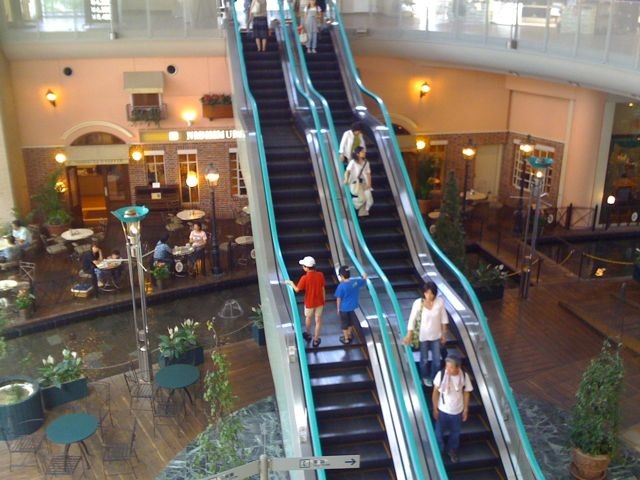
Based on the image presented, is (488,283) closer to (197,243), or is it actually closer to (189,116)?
(197,243)

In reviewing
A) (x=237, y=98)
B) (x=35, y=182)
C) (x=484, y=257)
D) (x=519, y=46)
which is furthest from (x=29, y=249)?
(x=519, y=46)

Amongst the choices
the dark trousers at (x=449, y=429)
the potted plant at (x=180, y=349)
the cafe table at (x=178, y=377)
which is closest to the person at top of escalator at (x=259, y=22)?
the potted plant at (x=180, y=349)

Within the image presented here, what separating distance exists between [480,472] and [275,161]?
6.62m

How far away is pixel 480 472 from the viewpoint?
830cm

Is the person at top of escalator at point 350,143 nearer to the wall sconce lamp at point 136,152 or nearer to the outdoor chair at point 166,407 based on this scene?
the outdoor chair at point 166,407

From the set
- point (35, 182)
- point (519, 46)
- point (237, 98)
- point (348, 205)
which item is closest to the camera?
point (348, 205)

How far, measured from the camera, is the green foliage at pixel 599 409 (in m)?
8.69

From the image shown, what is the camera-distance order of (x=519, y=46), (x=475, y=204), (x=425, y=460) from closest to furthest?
(x=425, y=460) → (x=519, y=46) → (x=475, y=204)

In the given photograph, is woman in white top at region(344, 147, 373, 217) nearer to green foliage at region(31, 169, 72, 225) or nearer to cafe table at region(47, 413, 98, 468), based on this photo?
cafe table at region(47, 413, 98, 468)

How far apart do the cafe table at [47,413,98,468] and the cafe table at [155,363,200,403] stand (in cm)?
122

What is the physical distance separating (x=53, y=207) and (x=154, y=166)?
313 cm

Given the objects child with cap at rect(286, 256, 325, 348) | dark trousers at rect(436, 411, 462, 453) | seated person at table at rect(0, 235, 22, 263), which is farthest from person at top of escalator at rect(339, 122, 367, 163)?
seated person at table at rect(0, 235, 22, 263)

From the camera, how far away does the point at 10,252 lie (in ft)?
52.9

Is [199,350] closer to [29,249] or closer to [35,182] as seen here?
[29,249]
